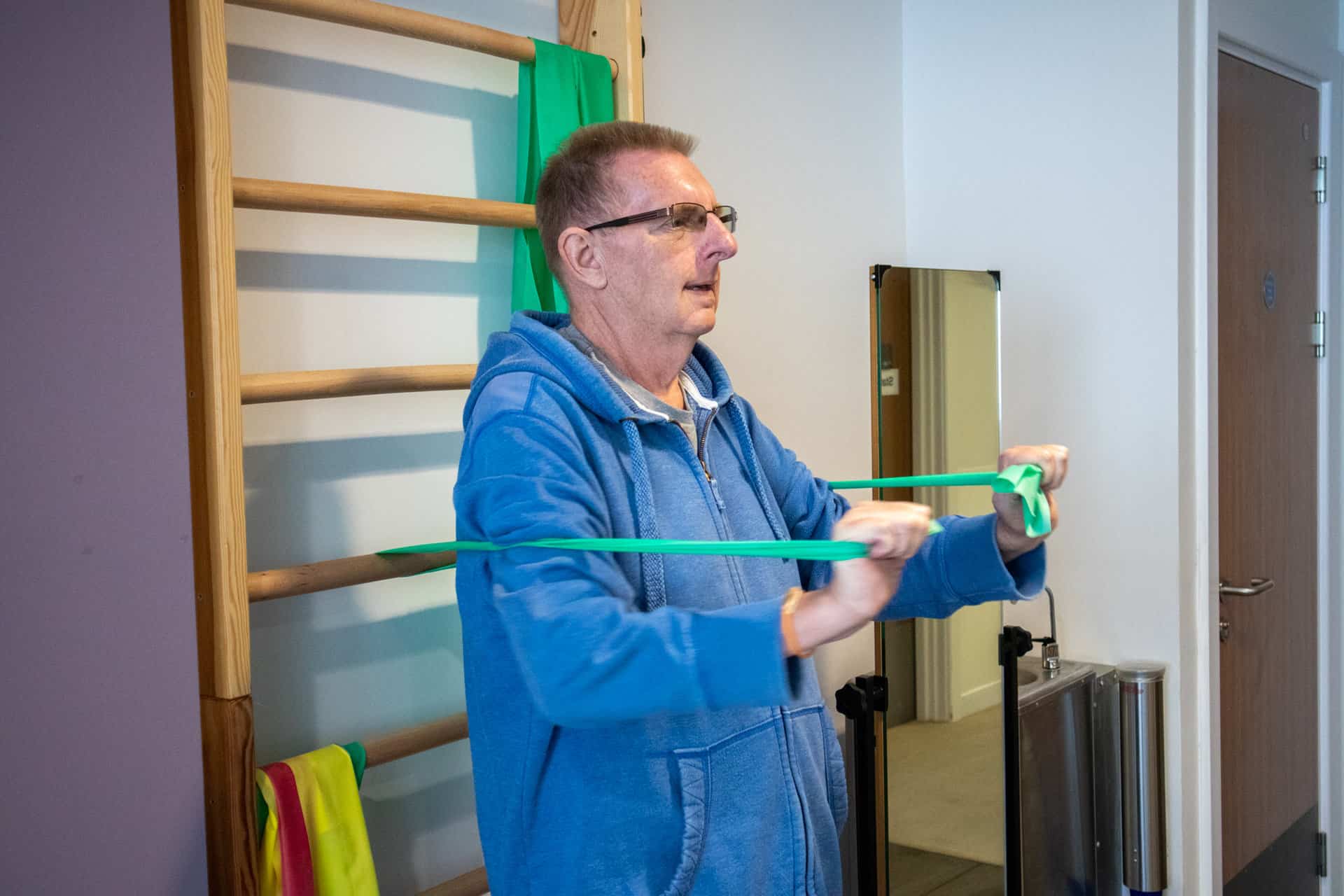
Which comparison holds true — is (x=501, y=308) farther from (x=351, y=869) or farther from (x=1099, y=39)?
(x=1099, y=39)

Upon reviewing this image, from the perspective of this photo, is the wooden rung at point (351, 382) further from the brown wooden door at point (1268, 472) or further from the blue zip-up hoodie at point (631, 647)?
the brown wooden door at point (1268, 472)

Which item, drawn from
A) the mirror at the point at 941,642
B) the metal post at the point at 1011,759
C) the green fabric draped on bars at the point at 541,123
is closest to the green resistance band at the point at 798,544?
the green fabric draped on bars at the point at 541,123

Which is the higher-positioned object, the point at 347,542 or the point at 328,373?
the point at 328,373

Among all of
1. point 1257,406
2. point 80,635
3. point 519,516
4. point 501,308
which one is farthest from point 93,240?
point 1257,406

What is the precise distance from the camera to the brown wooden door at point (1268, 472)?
2.74 meters

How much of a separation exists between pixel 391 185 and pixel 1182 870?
205cm

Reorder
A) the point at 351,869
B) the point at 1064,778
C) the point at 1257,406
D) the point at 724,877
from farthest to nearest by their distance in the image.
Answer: the point at 1257,406 → the point at 1064,778 → the point at 351,869 → the point at 724,877

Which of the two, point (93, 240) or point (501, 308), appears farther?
point (501, 308)

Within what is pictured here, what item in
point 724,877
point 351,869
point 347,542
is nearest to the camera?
point 724,877

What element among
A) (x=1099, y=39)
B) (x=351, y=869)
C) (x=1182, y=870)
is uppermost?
(x=1099, y=39)

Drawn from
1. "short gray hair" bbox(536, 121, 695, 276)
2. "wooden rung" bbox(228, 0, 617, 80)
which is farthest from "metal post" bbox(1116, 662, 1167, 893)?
"wooden rung" bbox(228, 0, 617, 80)

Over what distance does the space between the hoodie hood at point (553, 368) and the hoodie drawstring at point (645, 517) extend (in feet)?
0.08

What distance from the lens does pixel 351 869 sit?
4.71 ft

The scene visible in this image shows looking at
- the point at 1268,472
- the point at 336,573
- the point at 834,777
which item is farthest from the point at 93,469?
the point at 1268,472
